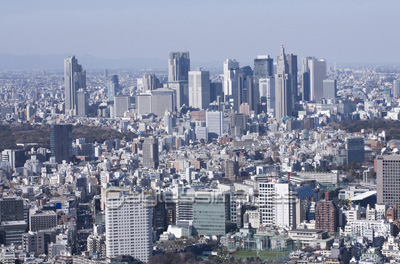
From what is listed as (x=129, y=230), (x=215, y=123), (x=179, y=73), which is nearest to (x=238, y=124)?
(x=215, y=123)

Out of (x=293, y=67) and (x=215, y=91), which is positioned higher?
(x=293, y=67)

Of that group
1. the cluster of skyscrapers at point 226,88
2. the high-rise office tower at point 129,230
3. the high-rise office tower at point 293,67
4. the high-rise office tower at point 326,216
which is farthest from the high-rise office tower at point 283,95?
the high-rise office tower at point 129,230

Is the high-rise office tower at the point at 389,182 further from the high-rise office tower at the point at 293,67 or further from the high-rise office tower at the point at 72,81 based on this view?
the high-rise office tower at the point at 72,81

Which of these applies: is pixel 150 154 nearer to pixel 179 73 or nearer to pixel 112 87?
pixel 179 73

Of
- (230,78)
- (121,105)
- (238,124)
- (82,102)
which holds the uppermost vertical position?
(230,78)

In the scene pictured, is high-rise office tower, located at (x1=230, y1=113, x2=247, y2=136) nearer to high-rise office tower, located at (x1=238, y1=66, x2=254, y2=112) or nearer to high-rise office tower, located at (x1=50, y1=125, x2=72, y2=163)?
high-rise office tower, located at (x1=238, y1=66, x2=254, y2=112)

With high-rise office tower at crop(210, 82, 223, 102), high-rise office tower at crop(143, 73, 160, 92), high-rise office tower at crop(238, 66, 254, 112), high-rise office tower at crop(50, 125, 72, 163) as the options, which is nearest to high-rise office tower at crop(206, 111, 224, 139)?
high-rise office tower at crop(238, 66, 254, 112)

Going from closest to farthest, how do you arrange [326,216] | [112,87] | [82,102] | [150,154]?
[326,216]
[150,154]
[82,102]
[112,87]

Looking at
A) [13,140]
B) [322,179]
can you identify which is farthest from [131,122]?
[322,179]
